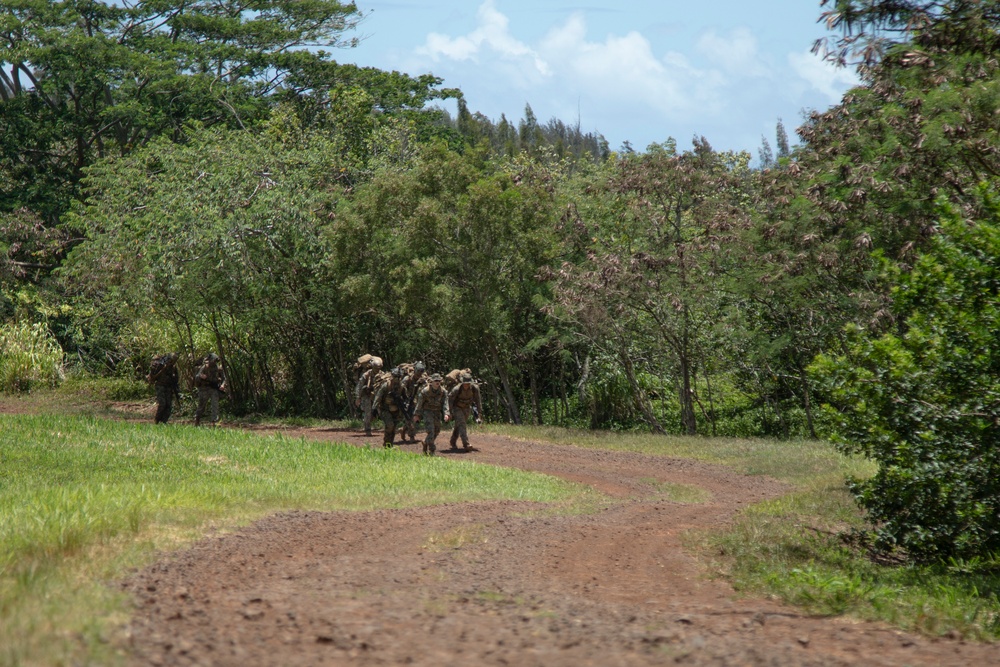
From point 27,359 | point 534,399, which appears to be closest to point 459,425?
point 534,399

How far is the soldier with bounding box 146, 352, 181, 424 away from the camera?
2498 cm

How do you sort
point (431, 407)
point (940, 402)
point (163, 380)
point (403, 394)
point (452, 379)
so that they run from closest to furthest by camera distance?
1. point (940, 402)
2. point (431, 407)
3. point (403, 394)
4. point (452, 379)
5. point (163, 380)

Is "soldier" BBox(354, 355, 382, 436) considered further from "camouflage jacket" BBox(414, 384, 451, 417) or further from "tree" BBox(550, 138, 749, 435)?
"tree" BBox(550, 138, 749, 435)

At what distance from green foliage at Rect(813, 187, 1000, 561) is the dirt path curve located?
8.56 ft

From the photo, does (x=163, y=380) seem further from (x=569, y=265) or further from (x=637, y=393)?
(x=637, y=393)

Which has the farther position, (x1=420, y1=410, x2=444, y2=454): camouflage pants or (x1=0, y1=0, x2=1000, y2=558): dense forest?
(x1=420, y1=410, x2=444, y2=454): camouflage pants

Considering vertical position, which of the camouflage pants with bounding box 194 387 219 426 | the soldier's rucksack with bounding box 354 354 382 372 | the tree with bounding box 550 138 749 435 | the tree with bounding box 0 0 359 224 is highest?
the tree with bounding box 0 0 359 224

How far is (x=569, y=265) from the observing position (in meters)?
25.9

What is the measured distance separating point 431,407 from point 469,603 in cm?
1282

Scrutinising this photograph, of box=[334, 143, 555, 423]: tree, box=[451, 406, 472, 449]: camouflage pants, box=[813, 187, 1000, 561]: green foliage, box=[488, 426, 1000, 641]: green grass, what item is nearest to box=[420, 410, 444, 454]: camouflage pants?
box=[451, 406, 472, 449]: camouflage pants

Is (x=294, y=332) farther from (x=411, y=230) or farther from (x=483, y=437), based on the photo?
(x=483, y=437)

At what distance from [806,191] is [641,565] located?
542 inches

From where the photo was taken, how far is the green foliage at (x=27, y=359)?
114 ft

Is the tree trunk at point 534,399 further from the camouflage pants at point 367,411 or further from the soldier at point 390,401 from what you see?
the soldier at point 390,401
